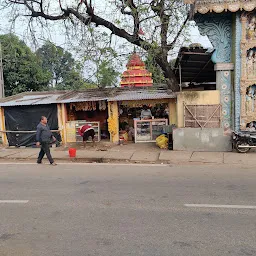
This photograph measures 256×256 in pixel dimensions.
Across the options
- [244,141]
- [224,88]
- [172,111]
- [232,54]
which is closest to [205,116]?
[224,88]

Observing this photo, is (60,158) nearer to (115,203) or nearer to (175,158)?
(175,158)

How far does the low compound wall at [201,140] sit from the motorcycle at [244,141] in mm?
496

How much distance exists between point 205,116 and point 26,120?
8399 mm

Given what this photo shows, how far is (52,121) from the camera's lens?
1463cm

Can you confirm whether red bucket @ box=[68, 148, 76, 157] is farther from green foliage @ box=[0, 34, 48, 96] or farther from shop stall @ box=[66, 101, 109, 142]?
green foliage @ box=[0, 34, 48, 96]

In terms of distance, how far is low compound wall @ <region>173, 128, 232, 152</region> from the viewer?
11953mm

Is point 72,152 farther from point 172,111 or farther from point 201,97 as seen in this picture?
point 201,97

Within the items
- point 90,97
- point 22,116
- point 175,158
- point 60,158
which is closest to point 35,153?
point 60,158

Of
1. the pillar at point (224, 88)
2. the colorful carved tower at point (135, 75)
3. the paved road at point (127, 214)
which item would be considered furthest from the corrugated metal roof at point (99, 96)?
the colorful carved tower at point (135, 75)

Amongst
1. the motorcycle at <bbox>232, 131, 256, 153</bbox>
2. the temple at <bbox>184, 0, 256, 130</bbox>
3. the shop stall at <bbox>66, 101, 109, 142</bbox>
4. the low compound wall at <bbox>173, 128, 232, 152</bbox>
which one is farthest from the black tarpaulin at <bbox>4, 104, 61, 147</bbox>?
the motorcycle at <bbox>232, 131, 256, 153</bbox>

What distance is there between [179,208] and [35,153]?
8625mm

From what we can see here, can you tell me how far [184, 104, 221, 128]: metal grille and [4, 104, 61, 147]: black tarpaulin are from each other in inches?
253

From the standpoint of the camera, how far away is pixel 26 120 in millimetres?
14727

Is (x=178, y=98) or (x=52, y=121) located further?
(x=52, y=121)
